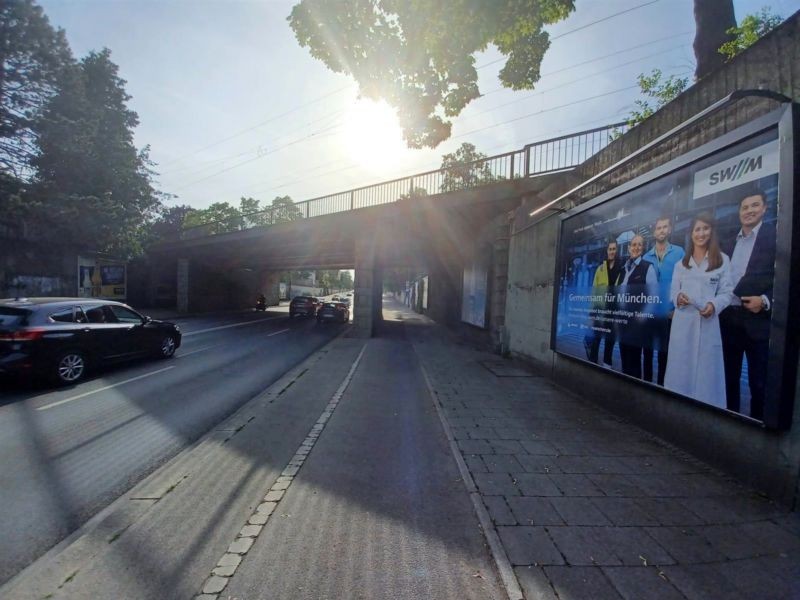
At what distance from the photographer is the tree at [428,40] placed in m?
6.83

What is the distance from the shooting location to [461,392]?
24.8 feet

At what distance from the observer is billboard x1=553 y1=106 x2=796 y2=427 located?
11.3ft

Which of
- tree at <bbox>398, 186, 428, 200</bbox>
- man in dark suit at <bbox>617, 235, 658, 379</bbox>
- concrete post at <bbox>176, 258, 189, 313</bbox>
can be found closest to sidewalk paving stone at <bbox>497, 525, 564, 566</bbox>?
man in dark suit at <bbox>617, 235, 658, 379</bbox>

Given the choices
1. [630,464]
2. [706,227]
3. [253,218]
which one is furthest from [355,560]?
[253,218]

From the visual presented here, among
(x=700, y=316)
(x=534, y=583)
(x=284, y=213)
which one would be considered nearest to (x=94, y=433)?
(x=534, y=583)

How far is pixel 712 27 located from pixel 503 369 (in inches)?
319

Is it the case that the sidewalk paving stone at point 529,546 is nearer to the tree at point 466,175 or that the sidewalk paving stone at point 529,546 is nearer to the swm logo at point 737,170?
the swm logo at point 737,170

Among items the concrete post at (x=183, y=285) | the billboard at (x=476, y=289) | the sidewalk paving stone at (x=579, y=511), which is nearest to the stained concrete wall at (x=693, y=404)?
the sidewalk paving stone at (x=579, y=511)

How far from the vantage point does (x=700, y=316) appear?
4.22 m

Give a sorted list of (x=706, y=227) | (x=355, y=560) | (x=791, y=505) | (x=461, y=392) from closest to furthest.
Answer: (x=355, y=560) < (x=791, y=505) < (x=706, y=227) < (x=461, y=392)

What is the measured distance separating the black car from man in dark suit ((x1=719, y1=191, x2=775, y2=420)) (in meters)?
9.79

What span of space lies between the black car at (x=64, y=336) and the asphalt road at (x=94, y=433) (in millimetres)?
387

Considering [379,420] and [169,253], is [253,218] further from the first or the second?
[379,420]

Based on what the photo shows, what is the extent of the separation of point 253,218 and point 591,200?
23.3 meters
